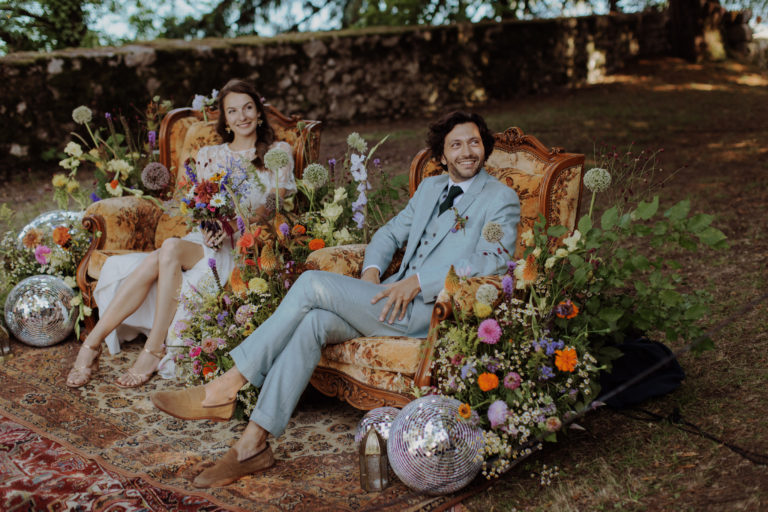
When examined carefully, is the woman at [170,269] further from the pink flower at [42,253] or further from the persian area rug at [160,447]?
the pink flower at [42,253]

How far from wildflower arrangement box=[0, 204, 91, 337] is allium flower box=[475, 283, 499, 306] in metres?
2.60

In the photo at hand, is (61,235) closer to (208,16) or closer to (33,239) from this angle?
(33,239)

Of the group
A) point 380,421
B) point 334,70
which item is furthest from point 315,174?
point 334,70

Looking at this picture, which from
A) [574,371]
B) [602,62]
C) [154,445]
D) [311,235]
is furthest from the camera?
[602,62]

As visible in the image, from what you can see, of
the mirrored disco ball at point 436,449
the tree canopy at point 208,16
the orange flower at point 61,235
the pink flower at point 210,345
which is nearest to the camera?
the mirrored disco ball at point 436,449

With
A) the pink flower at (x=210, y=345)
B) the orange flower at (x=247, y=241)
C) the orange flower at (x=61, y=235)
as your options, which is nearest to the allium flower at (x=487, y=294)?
the orange flower at (x=247, y=241)

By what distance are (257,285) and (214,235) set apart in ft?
2.26

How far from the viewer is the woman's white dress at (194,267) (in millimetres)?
3736

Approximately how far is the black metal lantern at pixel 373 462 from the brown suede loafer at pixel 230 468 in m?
0.43

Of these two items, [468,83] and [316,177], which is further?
[468,83]

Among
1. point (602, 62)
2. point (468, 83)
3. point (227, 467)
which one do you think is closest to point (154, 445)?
point (227, 467)

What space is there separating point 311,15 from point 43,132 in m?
5.47

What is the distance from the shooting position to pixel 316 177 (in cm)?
353

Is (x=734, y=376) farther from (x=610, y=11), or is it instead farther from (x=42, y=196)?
(x=610, y=11)
